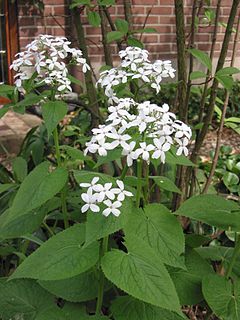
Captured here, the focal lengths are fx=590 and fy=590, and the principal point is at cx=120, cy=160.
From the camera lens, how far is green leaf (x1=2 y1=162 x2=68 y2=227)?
4.61 ft

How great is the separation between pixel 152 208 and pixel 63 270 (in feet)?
1.06

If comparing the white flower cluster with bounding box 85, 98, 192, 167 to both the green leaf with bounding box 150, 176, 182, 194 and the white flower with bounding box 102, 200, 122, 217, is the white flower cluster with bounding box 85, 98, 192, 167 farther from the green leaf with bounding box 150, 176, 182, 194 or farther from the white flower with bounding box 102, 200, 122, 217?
the green leaf with bounding box 150, 176, 182, 194

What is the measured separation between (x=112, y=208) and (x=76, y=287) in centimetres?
33

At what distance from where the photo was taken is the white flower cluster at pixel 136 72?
1560 mm

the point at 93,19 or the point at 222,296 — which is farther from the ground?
the point at 93,19

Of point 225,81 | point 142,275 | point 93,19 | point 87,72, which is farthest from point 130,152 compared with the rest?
point 87,72

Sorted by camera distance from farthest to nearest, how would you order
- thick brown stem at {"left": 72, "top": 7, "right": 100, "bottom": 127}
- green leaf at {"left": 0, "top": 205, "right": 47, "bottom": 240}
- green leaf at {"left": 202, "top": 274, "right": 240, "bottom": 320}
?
1. thick brown stem at {"left": 72, "top": 7, "right": 100, "bottom": 127}
2. green leaf at {"left": 0, "top": 205, "right": 47, "bottom": 240}
3. green leaf at {"left": 202, "top": 274, "right": 240, "bottom": 320}

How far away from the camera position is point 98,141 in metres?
1.28

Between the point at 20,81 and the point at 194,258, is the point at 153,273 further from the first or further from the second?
the point at 20,81

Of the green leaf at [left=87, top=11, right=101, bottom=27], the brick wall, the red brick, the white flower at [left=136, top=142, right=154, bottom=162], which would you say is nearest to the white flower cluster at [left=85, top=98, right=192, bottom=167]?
the white flower at [left=136, top=142, right=154, bottom=162]

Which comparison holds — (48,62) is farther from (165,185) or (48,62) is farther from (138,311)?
(138,311)

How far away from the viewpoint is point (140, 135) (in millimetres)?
1319

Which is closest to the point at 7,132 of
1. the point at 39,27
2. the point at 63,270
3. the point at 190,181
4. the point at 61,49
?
the point at 39,27

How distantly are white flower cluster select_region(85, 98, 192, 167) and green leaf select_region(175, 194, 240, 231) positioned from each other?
21cm
